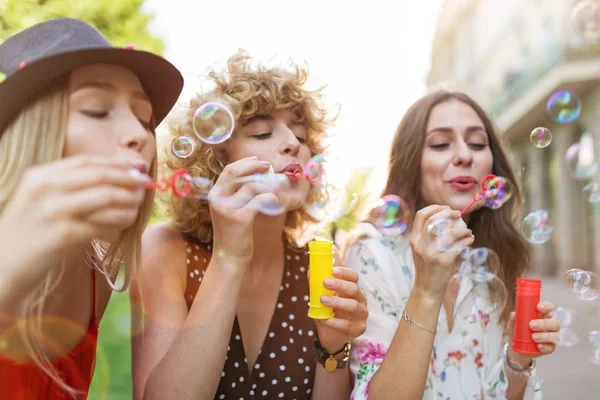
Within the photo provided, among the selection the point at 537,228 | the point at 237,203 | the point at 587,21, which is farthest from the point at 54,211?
the point at 587,21

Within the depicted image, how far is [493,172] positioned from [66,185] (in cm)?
191

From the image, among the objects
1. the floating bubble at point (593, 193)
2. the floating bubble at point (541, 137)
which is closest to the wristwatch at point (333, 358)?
the floating bubble at point (541, 137)

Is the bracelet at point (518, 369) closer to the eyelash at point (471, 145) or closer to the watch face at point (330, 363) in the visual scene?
the watch face at point (330, 363)

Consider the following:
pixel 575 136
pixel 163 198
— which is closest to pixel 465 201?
pixel 163 198

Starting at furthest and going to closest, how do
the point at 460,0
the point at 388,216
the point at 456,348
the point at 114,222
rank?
the point at 460,0 < the point at 388,216 < the point at 456,348 < the point at 114,222

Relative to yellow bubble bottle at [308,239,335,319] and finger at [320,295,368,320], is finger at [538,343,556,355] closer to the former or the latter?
finger at [320,295,368,320]

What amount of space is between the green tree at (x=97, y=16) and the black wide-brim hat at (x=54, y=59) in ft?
8.69

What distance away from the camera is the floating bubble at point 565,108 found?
270 centimetres

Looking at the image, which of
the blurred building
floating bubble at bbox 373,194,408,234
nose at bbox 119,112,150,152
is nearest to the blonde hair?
nose at bbox 119,112,150,152

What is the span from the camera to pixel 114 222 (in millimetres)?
894

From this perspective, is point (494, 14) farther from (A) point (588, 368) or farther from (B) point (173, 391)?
Result: (B) point (173, 391)

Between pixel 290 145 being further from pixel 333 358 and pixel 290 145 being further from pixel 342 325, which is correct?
pixel 333 358

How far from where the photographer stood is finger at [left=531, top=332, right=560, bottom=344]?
1.63m

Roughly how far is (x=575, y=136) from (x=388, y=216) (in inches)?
400
